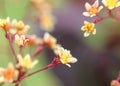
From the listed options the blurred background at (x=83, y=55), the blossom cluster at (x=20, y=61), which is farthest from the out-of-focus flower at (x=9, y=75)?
the blurred background at (x=83, y=55)

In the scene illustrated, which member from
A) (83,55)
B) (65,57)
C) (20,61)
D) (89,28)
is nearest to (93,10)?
(89,28)

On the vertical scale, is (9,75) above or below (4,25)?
below

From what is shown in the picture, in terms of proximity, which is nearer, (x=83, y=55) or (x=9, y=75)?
(x=9, y=75)

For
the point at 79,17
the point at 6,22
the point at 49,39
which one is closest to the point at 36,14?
the point at 49,39

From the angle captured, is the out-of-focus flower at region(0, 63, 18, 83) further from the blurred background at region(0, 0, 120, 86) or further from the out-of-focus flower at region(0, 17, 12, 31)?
the blurred background at region(0, 0, 120, 86)

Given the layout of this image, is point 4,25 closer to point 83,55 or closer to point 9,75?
point 9,75

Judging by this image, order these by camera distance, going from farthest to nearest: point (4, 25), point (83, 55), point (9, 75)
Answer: point (83, 55) → point (4, 25) → point (9, 75)

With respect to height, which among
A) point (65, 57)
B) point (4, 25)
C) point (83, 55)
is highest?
point (4, 25)

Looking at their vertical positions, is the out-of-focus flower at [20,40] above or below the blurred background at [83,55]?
above

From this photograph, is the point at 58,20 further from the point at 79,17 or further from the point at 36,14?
the point at 36,14

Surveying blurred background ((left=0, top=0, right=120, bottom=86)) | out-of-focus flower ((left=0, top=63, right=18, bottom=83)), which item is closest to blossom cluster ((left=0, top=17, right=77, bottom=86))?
out-of-focus flower ((left=0, top=63, right=18, bottom=83))

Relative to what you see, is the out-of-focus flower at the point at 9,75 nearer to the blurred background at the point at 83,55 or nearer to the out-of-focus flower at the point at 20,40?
the out-of-focus flower at the point at 20,40
